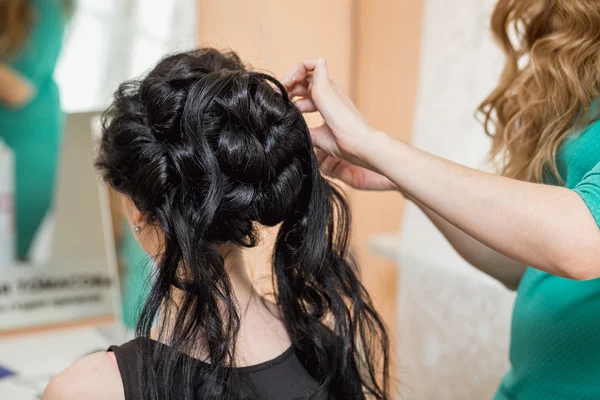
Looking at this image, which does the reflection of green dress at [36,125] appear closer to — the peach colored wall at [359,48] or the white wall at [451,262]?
the peach colored wall at [359,48]

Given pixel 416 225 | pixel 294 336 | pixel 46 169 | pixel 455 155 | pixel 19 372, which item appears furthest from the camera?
pixel 416 225

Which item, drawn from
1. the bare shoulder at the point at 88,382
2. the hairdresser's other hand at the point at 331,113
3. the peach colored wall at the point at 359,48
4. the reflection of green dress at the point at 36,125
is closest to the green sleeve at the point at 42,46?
the reflection of green dress at the point at 36,125

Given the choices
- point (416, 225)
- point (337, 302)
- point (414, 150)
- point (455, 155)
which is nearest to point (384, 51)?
point (455, 155)

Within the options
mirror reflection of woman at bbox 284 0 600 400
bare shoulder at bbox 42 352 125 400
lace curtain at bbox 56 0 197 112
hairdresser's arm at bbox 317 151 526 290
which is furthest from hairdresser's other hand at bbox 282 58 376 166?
lace curtain at bbox 56 0 197 112

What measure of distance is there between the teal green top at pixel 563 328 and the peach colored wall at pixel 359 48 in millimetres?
504

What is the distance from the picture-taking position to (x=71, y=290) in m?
1.50

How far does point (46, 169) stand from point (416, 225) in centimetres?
95

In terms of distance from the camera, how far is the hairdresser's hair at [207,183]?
0.74 metres

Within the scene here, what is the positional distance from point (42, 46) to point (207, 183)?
799mm

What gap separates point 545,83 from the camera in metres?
0.96

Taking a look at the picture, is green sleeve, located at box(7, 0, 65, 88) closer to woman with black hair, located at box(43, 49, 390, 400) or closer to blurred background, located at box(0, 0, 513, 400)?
blurred background, located at box(0, 0, 513, 400)

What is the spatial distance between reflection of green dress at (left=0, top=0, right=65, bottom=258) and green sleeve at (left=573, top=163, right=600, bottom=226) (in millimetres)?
1105

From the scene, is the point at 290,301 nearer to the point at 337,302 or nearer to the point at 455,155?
the point at 337,302

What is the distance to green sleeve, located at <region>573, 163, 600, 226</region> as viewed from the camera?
2.06ft
